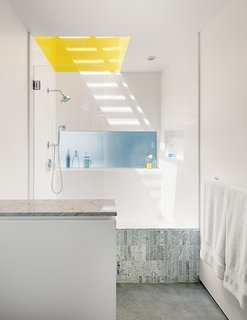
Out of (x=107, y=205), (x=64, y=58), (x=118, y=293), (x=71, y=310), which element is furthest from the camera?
(x=64, y=58)

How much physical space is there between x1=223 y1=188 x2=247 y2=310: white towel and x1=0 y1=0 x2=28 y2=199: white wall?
1.49 metres

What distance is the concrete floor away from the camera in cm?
229

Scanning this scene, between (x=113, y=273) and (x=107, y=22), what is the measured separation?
79.1 inches

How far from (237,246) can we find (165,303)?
0.94 m

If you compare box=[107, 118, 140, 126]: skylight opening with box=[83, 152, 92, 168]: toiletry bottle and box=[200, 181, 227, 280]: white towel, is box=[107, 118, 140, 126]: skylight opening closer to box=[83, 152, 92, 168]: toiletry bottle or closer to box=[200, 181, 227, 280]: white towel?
box=[83, 152, 92, 168]: toiletry bottle

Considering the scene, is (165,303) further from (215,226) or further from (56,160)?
(56,160)

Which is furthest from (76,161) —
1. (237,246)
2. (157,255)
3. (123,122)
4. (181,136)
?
(237,246)

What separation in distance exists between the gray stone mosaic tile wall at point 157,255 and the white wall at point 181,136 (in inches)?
7.2

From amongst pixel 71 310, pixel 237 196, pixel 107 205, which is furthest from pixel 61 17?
pixel 71 310

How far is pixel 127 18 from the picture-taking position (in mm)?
2469

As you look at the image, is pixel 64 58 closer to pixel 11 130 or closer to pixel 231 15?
pixel 11 130

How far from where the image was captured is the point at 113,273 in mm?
1370

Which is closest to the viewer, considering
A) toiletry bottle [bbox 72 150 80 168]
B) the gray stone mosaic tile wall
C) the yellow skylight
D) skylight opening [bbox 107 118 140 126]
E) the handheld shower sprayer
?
the gray stone mosaic tile wall

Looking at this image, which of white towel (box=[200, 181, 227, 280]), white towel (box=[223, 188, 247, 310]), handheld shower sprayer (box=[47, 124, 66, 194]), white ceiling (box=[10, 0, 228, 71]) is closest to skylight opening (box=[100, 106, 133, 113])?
handheld shower sprayer (box=[47, 124, 66, 194])
